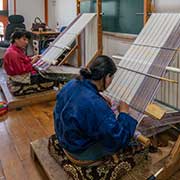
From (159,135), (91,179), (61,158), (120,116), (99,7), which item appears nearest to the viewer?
(120,116)

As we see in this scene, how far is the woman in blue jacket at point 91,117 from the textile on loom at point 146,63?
0.31 metres

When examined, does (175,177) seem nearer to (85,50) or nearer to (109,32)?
(109,32)

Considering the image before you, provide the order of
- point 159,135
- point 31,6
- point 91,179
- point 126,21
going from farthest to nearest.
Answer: point 31,6
point 126,21
point 159,135
point 91,179

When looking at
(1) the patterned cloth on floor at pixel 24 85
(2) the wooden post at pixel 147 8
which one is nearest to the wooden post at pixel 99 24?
(1) the patterned cloth on floor at pixel 24 85

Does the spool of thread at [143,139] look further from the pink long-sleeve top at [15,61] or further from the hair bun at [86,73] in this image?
the pink long-sleeve top at [15,61]

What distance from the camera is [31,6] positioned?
6848 mm

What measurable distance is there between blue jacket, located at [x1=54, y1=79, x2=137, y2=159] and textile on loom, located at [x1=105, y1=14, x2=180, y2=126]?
12.4 inches

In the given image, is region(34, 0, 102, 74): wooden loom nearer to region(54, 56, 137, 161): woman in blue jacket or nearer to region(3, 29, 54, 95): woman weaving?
region(3, 29, 54, 95): woman weaving

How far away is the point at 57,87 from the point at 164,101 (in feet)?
5.58

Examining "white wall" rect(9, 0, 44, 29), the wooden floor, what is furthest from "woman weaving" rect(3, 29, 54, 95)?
"white wall" rect(9, 0, 44, 29)

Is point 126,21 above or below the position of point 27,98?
above

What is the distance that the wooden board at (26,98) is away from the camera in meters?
3.57

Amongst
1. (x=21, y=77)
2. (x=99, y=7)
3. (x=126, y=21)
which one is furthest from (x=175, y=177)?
(x=99, y=7)

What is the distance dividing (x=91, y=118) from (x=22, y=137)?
1.45 meters
